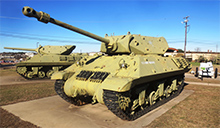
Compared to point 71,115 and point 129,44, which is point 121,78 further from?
point 129,44

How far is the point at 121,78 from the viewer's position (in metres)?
5.96

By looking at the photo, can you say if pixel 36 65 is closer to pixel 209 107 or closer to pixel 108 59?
pixel 108 59

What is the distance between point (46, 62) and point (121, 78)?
14.6 m

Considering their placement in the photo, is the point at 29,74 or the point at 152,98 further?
the point at 29,74

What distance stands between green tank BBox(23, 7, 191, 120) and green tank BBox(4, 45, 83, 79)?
10591 millimetres

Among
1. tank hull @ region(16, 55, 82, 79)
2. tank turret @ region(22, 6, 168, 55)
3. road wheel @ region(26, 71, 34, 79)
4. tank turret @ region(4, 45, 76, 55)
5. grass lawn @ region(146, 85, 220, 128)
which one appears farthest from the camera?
tank turret @ region(4, 45, 76, 55)

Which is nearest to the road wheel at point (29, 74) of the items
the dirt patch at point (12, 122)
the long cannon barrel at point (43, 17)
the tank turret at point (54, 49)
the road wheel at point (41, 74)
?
the road wheel at point (41, 74)

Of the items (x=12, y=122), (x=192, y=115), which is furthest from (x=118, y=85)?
(x=12, y=122)

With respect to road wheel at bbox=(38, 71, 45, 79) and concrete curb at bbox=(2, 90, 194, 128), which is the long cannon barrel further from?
road wheel at bbox=(38, 71, 45, 79)

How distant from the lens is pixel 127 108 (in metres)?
6.25

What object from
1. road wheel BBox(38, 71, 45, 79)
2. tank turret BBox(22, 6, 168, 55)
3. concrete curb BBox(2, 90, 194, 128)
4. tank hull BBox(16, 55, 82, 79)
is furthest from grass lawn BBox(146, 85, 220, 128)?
road wheel BBox(38, 71, 45, 79)

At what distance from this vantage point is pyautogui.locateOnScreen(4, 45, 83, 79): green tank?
17.8 meters

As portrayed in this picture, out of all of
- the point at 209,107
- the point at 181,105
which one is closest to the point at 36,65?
the point at 181,105

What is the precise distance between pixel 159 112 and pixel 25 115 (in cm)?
590
